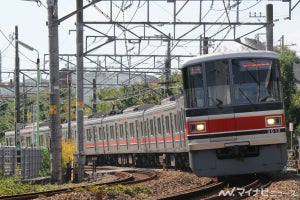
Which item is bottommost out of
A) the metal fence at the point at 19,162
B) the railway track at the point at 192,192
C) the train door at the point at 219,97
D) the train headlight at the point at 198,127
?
the railway track at the point at 192,192

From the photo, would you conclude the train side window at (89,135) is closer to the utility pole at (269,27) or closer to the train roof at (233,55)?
the utility pole at (269,27)

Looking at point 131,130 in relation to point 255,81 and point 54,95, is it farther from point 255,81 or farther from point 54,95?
point 255,81

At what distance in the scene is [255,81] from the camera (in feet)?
53.0

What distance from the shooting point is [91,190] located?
1570 centimetres

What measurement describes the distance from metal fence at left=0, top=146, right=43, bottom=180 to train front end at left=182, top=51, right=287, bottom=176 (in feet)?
32.0

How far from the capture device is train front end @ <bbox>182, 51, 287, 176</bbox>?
1593 centimetres

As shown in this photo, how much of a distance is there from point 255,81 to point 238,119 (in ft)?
3.13

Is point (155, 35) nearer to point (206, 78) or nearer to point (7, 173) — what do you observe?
point (7, 173)

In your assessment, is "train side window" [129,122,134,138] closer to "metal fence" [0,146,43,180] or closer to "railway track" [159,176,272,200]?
"metal fence" [0,146,43,180]

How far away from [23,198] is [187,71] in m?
4.71

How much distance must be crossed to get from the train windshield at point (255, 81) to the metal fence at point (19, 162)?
10385 mm

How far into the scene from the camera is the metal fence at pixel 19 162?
82.0 feet

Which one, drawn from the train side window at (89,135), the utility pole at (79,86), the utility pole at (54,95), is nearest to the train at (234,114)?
the utility pole at (54,95)

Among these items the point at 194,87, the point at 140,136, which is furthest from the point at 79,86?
the point at 194,87
